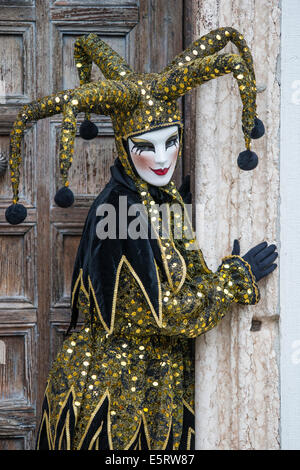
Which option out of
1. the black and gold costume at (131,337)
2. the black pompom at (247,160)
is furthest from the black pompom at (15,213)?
the black pompom at (247,160)

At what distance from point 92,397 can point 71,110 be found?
0.85 m

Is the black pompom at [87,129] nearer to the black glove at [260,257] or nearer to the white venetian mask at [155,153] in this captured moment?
the white venetian mask at [155,153]

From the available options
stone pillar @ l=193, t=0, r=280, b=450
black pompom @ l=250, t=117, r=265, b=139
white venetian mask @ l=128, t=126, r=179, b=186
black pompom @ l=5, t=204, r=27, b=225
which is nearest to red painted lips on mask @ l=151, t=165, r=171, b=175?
white venetian mask @ l=128, t=126, r=179, b=186

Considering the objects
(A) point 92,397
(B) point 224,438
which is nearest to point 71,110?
(A) point 92,397

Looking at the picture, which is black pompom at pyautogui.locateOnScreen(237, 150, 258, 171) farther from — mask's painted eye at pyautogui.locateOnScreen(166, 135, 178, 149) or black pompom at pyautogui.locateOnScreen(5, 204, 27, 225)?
black pompom at pyautogui.locateOnScreen(5, 204, 27, 225)

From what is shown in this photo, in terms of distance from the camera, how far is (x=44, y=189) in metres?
2.39

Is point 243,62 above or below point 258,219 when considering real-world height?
above

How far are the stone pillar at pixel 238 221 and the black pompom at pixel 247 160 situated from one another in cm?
16

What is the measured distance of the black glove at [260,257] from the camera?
198 cm

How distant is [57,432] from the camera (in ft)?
6.40

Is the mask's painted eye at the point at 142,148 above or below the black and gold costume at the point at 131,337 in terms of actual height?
above

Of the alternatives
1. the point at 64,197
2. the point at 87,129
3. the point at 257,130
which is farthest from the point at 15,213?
the point at 257,130

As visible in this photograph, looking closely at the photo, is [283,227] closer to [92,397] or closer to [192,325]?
[192,325]
